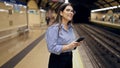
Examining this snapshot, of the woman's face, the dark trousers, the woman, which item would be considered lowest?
the dark trousers

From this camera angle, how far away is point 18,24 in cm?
1925

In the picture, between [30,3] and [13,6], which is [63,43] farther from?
[30,3]

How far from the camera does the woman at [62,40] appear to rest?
256 cm

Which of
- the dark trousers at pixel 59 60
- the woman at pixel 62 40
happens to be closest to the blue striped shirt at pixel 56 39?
the woman at pixel 62 40

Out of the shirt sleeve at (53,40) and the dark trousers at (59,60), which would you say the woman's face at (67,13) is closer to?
the shirt sleeve at (53,40)

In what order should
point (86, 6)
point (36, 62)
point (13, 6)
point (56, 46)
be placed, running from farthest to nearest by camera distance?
point (86, 6)
point (13, 6)
point (36, 62)
point (56, 46)

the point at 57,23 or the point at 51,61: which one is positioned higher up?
the point at 57,23

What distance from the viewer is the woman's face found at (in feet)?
8.66

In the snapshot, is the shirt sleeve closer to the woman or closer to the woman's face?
the woman

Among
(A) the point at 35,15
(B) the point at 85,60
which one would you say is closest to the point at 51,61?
(B) the point at 85,60

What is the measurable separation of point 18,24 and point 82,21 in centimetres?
2632

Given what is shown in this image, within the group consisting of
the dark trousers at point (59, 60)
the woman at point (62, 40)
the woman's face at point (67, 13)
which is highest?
the woman's face at point (67, 13)

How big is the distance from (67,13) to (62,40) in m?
0.29

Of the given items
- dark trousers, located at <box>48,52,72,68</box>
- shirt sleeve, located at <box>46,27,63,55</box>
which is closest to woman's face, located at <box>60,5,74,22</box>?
shirt sleeve, located at <box>46,27,63,55</box>
